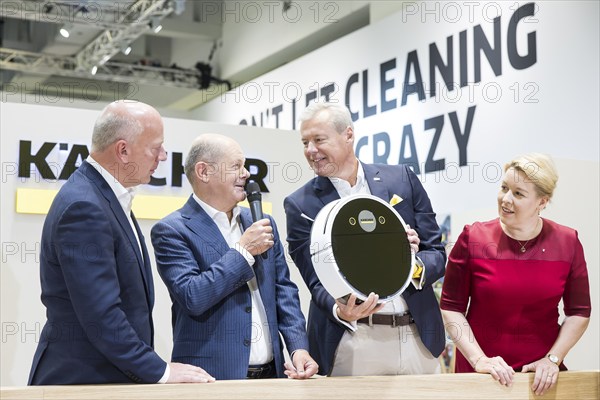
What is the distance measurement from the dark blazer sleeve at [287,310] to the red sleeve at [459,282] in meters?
0.61

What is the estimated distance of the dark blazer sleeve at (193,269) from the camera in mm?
2520

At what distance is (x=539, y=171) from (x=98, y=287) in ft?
5.35

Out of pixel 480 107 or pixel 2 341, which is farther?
pixel 480 107

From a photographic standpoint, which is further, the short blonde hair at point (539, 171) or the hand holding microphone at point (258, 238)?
the short blonde hair at point (539, 171)

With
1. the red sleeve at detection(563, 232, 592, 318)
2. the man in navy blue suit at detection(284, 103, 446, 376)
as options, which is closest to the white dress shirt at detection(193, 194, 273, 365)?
the man in navy blue suit at detection(284, 103, 446, 376)

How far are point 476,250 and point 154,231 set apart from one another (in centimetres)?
118

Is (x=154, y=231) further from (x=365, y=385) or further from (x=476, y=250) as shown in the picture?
(x=476, y=250)

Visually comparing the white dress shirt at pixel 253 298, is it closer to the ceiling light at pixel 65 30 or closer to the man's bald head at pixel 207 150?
the man's bald head at pixel 207 150

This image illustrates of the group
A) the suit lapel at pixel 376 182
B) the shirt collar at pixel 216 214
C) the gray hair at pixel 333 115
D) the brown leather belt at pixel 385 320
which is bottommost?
the brown leather belt at pixel 385 320

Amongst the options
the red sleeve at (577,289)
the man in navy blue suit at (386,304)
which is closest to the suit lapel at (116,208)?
the man in navy blue suit at (386,304)

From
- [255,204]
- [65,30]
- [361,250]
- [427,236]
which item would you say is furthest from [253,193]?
[65,30]

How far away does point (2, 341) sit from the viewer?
17.3 feet

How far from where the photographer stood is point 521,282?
9.77 ft

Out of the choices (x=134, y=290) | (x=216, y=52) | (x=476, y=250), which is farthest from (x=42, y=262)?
(x=216, y=52)
